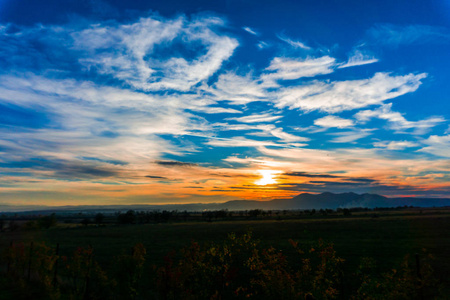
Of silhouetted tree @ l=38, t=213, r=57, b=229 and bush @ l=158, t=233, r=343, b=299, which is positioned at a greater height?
bush @ l=158, t=233, r=343, b=299

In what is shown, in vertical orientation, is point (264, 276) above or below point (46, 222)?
above

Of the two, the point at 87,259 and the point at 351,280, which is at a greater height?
the point at 87,259

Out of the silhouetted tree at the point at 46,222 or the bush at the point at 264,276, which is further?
the silhouetted tree at the point at 46,222

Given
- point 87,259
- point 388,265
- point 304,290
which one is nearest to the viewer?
point 304,290

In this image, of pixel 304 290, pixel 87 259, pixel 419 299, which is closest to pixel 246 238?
pixel 304 290

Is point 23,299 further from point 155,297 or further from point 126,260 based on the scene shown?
point 126,260

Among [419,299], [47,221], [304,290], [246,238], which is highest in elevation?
[246,238]

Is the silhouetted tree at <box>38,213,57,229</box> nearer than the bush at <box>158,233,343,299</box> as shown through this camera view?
No

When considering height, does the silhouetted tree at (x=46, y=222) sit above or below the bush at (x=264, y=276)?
below

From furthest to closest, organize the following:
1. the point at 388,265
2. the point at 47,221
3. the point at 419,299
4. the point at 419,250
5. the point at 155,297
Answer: the point at 47,221, the point at 419,250, the point at 388,265, the point at 155,297, the point at 419,299

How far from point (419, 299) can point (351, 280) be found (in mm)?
14155

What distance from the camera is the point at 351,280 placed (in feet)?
69.2

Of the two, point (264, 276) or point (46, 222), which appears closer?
point (264, 276)

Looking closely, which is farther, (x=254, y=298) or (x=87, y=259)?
(x=254, y=298)
